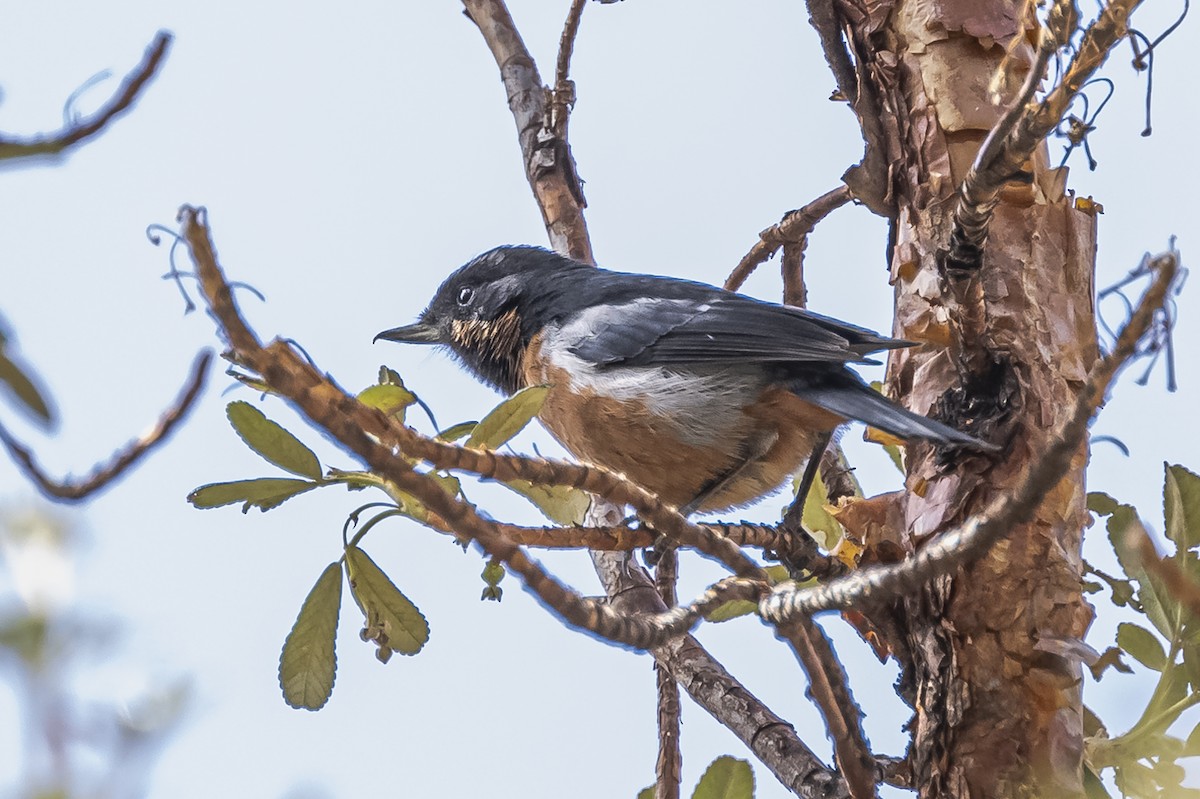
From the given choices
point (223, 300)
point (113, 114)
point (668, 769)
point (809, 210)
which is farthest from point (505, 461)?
point (809, 210)

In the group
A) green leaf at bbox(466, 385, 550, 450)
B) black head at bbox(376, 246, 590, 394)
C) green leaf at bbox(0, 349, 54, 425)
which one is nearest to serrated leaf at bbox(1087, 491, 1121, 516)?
green leaf at bbox(466, 385, 550, 450)

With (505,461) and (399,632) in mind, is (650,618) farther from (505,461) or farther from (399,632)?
(399,632)

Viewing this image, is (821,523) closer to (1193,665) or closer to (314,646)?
(1193,665)

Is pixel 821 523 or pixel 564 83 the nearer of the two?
pixel 821 523

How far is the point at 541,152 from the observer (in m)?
4.41

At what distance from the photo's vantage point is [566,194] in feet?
14.5

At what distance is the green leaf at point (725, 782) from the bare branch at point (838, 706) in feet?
0.77

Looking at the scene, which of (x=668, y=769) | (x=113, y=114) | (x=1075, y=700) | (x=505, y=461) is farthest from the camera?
(x=668, y=769)

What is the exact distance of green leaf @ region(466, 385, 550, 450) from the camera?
7.35ft

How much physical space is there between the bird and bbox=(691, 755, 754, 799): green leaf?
1315 millimetres

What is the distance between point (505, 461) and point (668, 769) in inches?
65.2

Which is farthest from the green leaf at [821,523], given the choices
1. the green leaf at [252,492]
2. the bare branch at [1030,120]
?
the green leaf at [252,492]

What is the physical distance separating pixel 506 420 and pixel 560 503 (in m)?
0.63

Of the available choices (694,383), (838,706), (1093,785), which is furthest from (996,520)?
(694,383)
